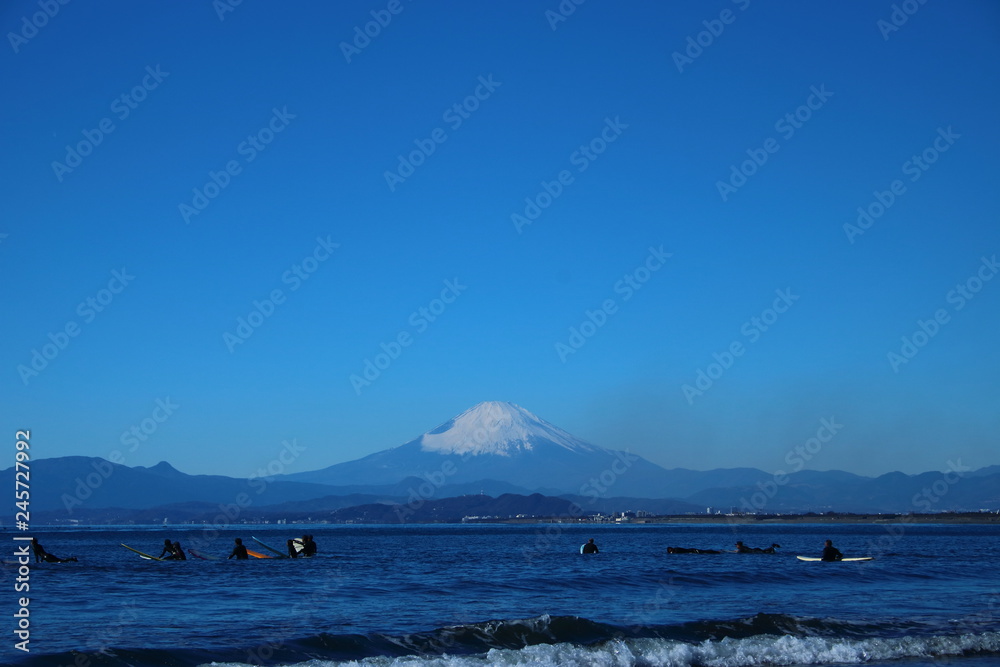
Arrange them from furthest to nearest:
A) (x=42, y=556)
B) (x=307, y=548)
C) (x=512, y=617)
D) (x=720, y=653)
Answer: (x=307, y=548) < (x=42, y=556) < (x=512, y=617) < (x=720, y=653)

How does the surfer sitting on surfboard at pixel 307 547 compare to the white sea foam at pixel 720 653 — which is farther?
the surfer sitting on surfboard at pixel 307 547

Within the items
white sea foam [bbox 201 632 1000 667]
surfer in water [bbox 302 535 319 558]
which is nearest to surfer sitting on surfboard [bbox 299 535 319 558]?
surfer in water [bbox 302 535 319 558]

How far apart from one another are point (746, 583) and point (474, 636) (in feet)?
65.0

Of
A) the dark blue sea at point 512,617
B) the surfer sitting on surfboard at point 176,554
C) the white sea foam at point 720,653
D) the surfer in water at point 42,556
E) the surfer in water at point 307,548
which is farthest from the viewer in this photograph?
the surfer in water at point 307,548

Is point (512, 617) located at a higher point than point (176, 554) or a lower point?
higher

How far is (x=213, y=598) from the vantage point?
32.2 meters

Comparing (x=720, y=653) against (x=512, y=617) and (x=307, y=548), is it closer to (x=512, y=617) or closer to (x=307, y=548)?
(x=512, y=617)

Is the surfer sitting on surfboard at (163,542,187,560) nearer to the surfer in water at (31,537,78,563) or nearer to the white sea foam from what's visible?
the surfer in water at (31,537,78,563)

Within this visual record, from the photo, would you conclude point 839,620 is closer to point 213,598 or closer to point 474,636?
point 474,636

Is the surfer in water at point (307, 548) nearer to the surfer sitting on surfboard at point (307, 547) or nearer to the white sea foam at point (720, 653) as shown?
the surfer sitting on surfboard at point (307, 547)

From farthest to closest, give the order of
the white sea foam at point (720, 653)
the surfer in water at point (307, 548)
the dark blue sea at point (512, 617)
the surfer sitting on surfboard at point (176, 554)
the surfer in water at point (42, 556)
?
the surfer in water at point (307, 548), the surfer sitting on surfboard at point (176, 554), the surfer in water at point (42, 556), the dark blue sea at point (512, 617), the white sea foam at point (720, 653)

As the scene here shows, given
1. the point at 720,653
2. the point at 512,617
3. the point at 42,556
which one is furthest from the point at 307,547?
the point at 720,653

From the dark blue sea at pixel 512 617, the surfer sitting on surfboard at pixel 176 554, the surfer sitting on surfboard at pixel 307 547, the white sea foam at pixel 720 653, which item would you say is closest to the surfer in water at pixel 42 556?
the dark blue sea at pixel 512 617

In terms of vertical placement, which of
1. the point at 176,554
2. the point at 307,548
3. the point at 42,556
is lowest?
the point at 307,548
